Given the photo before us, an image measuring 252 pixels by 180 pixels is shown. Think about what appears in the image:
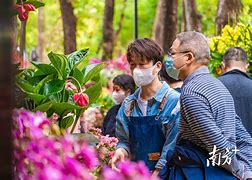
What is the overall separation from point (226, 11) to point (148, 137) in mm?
7902

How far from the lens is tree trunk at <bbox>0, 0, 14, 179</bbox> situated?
64.7 inches

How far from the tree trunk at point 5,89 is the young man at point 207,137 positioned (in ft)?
9.15

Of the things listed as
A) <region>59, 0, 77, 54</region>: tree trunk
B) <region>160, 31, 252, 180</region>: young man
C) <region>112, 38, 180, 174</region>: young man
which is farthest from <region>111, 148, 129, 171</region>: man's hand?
<region>59, 0, 77, 54</region>: tree trunk

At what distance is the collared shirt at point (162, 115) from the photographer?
15.7 feet

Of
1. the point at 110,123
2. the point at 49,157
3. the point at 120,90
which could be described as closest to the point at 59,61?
the point at 49,157

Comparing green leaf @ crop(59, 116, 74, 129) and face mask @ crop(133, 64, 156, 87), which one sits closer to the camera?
green leaf @ crop(59, 116, 74, 129)

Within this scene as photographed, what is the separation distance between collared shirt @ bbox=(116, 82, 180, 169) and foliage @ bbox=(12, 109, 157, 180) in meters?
2.21

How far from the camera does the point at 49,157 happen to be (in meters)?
2.32

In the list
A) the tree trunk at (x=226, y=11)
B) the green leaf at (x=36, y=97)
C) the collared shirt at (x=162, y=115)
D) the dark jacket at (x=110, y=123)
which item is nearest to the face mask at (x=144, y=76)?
the collared shirt at (x=162, y=115)

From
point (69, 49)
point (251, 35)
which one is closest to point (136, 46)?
point (251, 35)

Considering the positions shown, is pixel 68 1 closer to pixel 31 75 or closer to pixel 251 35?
pixel 251 35

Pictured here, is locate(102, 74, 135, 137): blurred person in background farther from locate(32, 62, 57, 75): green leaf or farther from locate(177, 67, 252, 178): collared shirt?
locate(32, 62, 57, 75): green leaf

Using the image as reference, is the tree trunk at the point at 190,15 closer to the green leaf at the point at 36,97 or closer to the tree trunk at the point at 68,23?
the tree trunk at the point at 68,23

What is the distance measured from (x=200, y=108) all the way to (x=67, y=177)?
90.1 inches
